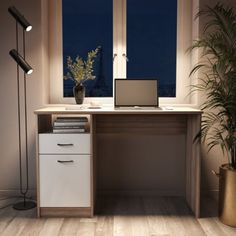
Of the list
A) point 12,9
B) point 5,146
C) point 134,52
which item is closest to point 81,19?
point 134,52

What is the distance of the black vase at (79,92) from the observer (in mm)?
3178

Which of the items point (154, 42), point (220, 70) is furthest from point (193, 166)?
point (154, 42)

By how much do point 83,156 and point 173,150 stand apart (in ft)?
3.24

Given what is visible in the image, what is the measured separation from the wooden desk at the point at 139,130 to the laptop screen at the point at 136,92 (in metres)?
0.12

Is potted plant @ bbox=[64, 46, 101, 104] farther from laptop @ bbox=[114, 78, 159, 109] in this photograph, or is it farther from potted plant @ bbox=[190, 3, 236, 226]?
potted plant @ bbox=[190, 3, 236, 226]

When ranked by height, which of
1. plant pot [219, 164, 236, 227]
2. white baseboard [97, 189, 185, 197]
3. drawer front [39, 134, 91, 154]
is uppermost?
drawer front [39, 134, 91, 154]

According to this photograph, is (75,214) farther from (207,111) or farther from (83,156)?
(207,111)

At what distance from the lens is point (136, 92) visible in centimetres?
313

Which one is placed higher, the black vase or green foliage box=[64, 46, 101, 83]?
green foliage box=[64, 46, 101, 83]

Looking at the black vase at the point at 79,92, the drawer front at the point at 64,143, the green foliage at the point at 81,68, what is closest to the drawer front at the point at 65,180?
the drawer front at the point at 64,143

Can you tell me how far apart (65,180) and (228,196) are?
1243 millimetres

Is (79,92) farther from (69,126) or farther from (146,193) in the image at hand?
(146,193)

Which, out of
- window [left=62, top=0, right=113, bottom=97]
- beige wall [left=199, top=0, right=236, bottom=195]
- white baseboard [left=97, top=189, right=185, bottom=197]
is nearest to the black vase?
window [left=62, top=0, right=113, bottom=97]

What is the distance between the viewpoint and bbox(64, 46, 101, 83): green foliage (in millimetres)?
3195
